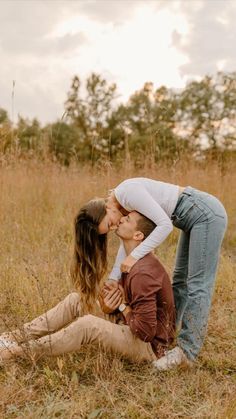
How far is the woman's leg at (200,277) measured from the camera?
271 cm

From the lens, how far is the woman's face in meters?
2.73

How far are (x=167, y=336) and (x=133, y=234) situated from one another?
54 cm

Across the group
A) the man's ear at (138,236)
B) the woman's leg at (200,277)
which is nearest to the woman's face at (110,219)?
the man's ear at (138,236)

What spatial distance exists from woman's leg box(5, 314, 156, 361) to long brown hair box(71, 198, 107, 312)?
264mm

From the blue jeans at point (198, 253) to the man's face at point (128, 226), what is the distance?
23cm

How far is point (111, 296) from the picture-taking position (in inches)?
107

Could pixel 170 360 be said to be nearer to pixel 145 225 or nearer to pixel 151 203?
pixel 145 225

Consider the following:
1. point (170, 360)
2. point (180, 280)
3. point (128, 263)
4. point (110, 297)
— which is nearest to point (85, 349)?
point (110, 297)

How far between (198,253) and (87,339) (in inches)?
27.6

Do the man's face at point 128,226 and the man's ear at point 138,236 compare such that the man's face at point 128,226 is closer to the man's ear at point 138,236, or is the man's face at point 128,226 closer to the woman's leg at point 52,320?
the man's ear at point 138,236

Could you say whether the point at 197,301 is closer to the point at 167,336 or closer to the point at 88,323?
the point at 167,336

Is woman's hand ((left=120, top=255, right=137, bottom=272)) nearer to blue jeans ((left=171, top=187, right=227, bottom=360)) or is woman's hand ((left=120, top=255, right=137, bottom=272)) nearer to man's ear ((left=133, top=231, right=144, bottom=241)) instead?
man's ear ((left=133, top=231, right=144, bottom=241))

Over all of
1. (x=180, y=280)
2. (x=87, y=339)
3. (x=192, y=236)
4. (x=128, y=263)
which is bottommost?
(x=87, y=339)

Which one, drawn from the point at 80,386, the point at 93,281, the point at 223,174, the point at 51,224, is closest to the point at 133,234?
the point at 93,281
